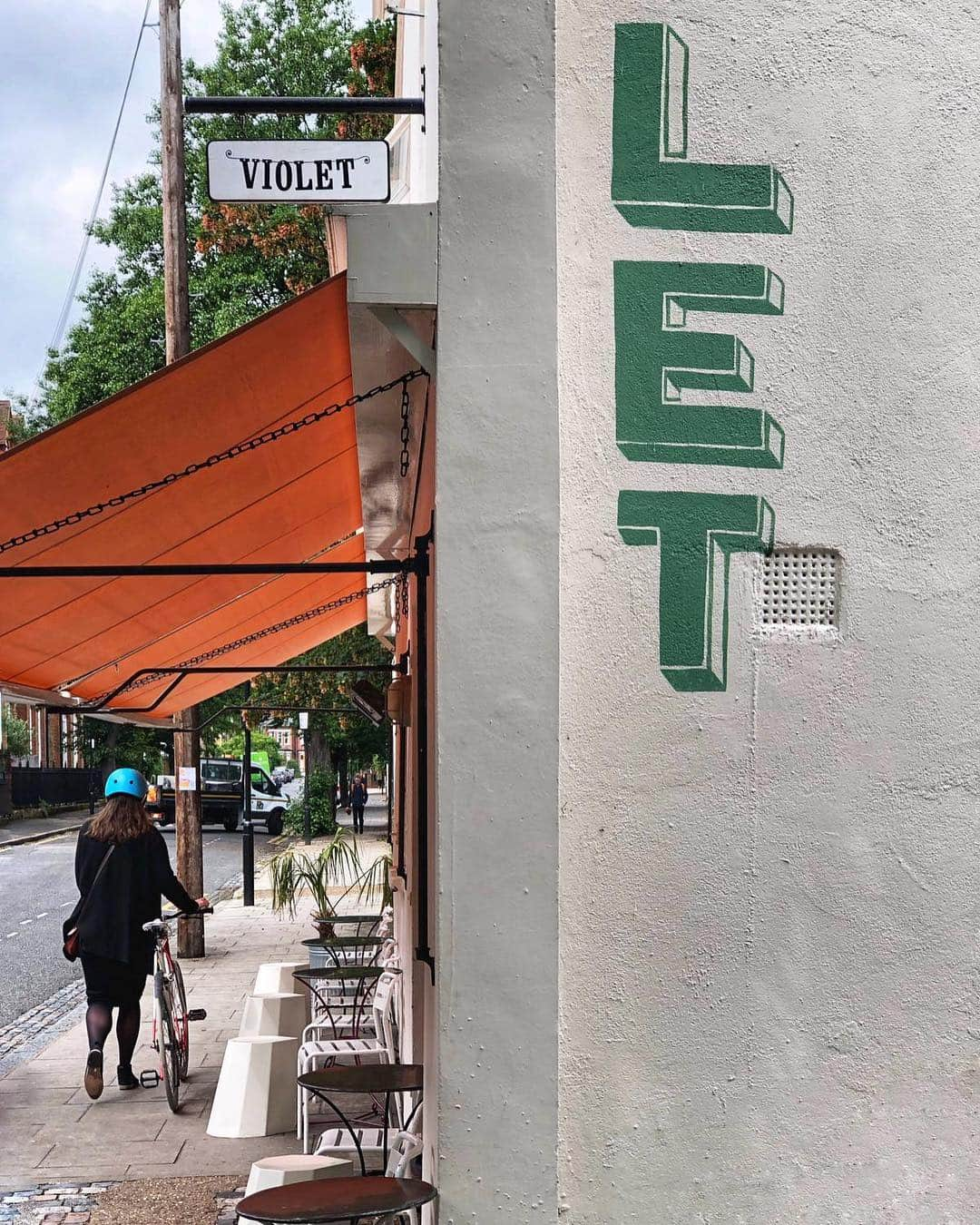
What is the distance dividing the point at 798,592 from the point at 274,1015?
6.33 m

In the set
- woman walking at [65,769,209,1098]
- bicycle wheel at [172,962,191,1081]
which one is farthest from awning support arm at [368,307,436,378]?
bicycle wheel at [172,962,191,1081]

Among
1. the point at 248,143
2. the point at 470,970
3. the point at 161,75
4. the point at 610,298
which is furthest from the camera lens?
the point at 161,75

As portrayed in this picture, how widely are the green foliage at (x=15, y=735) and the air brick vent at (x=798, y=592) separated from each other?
40.8m

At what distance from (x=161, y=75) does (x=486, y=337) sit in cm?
1227

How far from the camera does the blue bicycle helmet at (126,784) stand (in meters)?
9.11

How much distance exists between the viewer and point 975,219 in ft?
12.8

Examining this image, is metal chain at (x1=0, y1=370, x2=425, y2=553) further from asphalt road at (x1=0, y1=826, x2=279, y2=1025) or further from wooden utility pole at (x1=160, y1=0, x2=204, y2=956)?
wooden utility pole at (x1=160, y1=0, x2=204, y2=956)

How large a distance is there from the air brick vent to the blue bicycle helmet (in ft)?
20.7

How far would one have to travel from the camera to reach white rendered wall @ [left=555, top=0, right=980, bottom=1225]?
3.59m

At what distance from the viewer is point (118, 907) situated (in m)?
8.74

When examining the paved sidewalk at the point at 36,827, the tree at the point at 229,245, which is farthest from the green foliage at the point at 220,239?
the paved sidewalk at the point at 36,827

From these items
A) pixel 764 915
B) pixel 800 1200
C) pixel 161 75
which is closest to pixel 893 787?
pixel 764 915

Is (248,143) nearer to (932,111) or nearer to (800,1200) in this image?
(932,111)

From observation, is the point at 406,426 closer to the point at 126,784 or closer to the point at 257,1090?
the point at 257,1090
